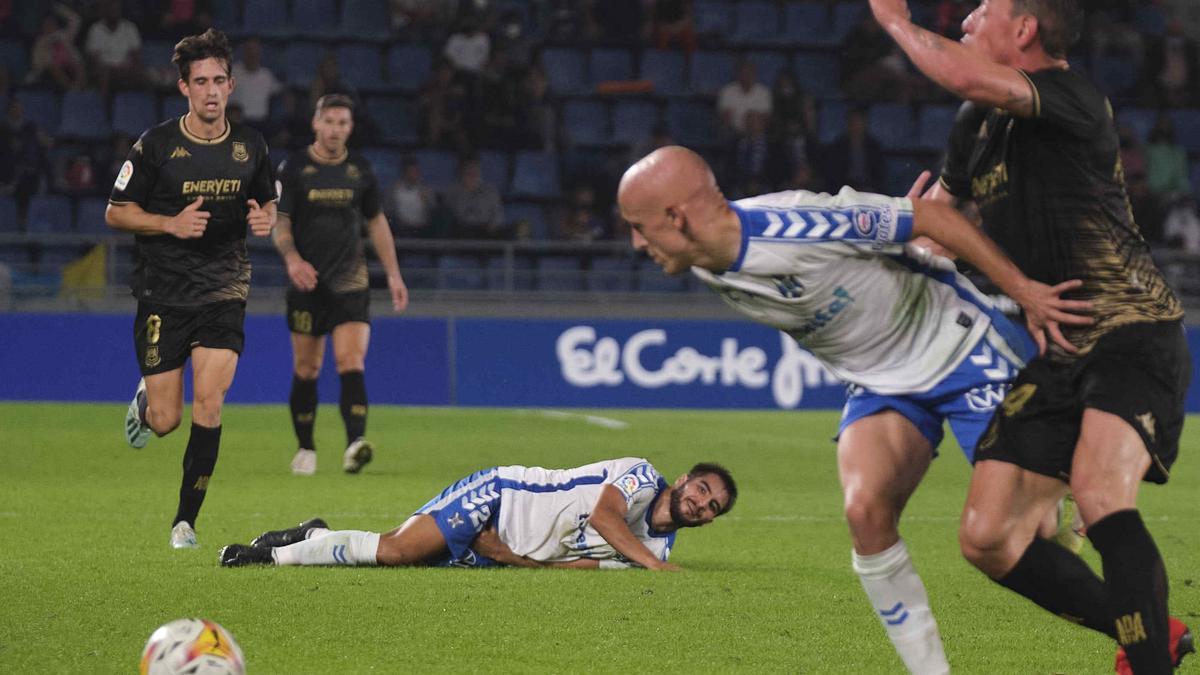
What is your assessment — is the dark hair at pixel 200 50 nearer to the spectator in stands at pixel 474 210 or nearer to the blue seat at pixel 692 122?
the spectator in stands at pixel 474 210

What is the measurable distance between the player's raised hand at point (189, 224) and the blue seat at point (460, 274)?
9.67 m

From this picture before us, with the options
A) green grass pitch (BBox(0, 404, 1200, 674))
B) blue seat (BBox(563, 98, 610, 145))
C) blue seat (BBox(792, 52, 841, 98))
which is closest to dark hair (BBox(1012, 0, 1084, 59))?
green grass pitch (BBox(0, 404, 1200, 674))

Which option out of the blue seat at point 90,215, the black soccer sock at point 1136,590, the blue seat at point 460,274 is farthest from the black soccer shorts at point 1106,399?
the blue seat at point 90,215

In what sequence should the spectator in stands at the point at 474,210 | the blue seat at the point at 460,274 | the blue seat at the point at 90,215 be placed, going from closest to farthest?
the blue seat at the point at 460,274 < the blue seat at the point at 90,215 < the spectator in stands at the point at 474,210

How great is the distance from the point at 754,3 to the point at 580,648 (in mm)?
17226

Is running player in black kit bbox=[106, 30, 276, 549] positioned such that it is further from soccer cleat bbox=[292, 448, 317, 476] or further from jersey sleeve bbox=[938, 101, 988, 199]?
jersey sleeve bbox=[938, 101, 988, 199]

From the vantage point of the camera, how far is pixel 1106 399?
4.32 m

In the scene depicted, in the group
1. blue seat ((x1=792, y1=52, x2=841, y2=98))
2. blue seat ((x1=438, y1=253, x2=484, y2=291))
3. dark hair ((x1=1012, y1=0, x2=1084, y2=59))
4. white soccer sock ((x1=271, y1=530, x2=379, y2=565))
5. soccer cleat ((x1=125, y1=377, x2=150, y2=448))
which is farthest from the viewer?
blue seat ((x1=792, y1=52, x2=841, y2=98))

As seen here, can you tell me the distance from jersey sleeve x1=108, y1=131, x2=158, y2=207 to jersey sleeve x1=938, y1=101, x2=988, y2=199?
4.15 metres

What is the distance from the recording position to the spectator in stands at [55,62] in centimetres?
1905

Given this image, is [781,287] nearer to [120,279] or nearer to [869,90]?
[120,279]

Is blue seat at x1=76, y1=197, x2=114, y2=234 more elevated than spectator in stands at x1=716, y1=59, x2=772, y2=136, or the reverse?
spectator in stands at x1=716, y1=59, x2=772, y2=136

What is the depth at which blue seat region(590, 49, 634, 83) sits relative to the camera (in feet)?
68.3

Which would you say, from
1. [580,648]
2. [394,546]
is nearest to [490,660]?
[580,648]
